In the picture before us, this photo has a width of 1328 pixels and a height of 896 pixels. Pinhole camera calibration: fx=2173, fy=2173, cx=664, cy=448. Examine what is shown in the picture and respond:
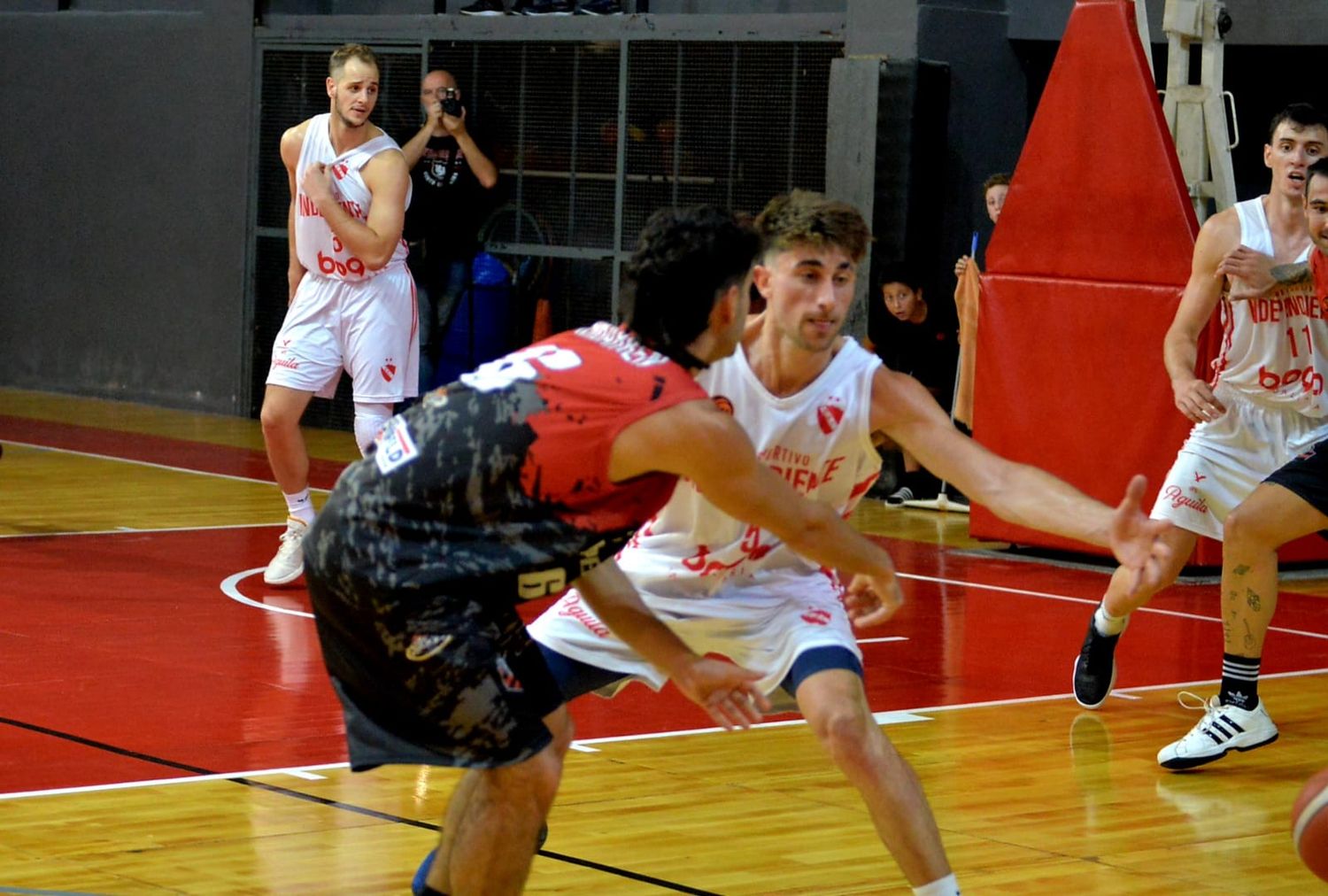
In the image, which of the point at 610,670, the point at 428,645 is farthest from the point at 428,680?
the point at 610,670

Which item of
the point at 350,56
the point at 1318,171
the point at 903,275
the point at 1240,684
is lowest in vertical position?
the point at 1240,684

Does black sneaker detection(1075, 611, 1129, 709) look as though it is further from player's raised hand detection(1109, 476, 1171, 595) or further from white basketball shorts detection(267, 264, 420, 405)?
white basketball shorts detection(267, 264, 420, 405)

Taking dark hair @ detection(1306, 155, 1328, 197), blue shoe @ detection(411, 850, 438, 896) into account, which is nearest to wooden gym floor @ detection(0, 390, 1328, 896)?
blue shoe @ detection(411, 850, 438, 896)

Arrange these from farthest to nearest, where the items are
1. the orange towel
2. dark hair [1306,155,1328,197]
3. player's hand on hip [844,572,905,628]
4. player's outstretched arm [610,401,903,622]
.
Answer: the orange towel, dark hair [1306,155,1328,197], player's hand on hip [844,572,905,628], player's outstretched arm [610,401,903,622]

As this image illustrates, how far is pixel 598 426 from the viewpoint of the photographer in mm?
3514

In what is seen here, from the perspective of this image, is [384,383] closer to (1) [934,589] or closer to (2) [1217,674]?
(1) [934,589]

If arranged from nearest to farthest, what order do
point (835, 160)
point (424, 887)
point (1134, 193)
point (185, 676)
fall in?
1. point (424, 887)
2. point (185, 676)
3. point (1134, 193)
4. point (835, 160)

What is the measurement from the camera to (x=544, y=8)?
46.2 feet

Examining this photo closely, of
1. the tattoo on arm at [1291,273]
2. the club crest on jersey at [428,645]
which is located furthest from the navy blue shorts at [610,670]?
the tattoo on arm at [1291,273]

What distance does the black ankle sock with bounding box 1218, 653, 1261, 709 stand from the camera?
243 inches

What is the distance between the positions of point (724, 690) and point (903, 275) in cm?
811

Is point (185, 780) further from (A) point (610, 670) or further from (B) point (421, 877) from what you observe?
(A) point (610, 670)

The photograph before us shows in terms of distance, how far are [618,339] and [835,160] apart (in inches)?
346

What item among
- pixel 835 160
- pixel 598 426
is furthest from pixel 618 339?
pixel 835 160
